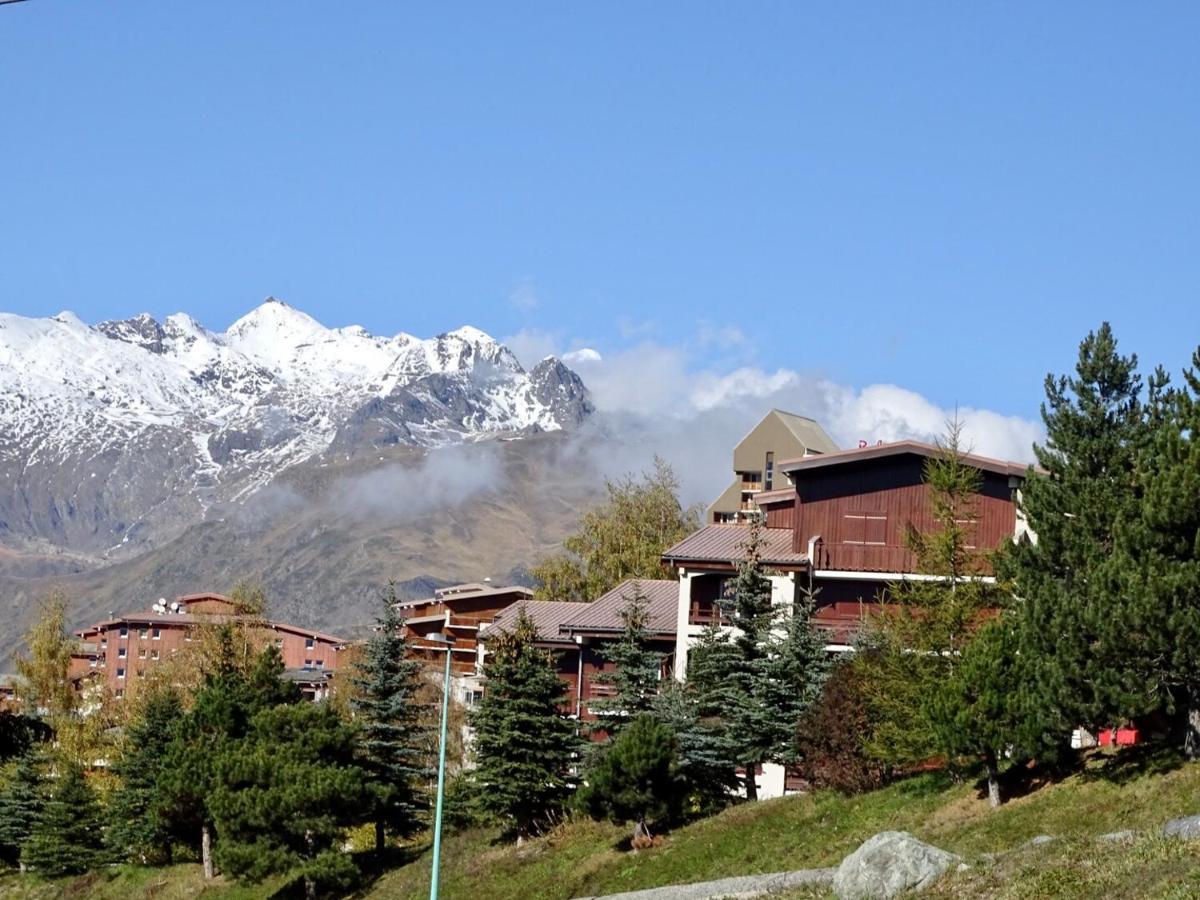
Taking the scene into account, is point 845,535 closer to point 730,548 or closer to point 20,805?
point 730,548

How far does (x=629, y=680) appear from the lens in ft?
165

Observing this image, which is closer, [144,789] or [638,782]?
[638,782]

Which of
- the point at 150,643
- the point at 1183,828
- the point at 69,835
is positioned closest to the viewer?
the point at 1183,828

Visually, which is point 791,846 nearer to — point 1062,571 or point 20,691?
point 1062,571

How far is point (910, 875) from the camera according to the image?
2886 cm

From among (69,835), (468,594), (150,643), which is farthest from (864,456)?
(150,643)

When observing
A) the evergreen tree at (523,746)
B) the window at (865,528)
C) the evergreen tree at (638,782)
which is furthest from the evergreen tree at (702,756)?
the window at (865,528)

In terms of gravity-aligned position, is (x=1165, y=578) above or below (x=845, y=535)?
below

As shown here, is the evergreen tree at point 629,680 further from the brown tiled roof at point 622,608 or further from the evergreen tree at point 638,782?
the brown tiled roof at point 622,608

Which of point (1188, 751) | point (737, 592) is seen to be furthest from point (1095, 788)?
point (737, 592)

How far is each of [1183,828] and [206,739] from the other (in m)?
33.2

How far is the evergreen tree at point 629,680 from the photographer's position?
49.7m

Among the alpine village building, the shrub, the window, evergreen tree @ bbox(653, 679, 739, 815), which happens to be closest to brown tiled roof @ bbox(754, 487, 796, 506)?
the alpine village building

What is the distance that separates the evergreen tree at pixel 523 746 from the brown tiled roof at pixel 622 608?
554 inches
